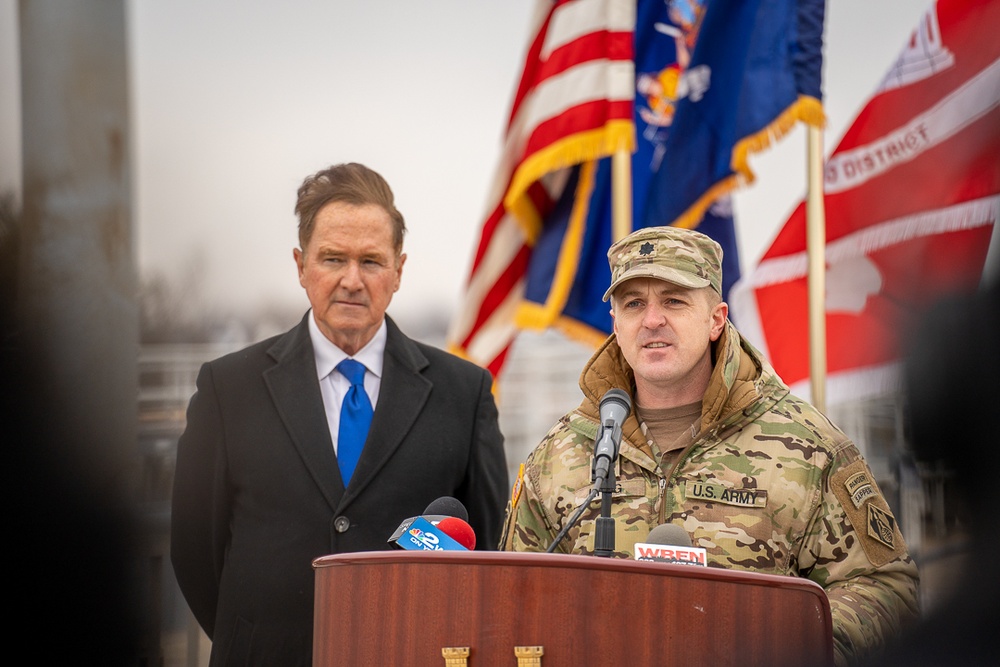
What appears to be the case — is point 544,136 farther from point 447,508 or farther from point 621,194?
point 447,508

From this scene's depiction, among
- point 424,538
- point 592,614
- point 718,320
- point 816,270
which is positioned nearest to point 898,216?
point 816,270

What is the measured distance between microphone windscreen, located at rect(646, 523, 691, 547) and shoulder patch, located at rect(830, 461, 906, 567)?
0.50 metres

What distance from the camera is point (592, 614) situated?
5.01 ft

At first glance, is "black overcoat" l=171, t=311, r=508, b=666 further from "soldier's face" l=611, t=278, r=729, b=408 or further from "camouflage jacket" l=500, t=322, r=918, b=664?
"soldier's face" l=611, t=278, r=729, b=408

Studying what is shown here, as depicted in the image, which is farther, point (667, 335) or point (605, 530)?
point (667, 335)

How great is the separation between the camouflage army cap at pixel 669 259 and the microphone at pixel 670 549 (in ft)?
2.21

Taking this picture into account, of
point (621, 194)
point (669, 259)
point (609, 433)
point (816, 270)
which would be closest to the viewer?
point (609, 433)

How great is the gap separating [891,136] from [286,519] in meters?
2.93

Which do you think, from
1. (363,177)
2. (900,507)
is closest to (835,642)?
(363,177)

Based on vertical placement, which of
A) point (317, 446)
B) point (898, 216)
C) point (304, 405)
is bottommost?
point (317, 446)

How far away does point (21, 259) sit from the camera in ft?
13.0

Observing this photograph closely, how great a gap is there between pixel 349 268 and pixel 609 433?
119 cm

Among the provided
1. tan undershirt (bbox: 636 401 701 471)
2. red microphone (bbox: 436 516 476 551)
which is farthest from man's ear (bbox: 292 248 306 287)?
red microphone (bbox: 436 516 476 551)

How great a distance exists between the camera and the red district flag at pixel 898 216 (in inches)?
159
